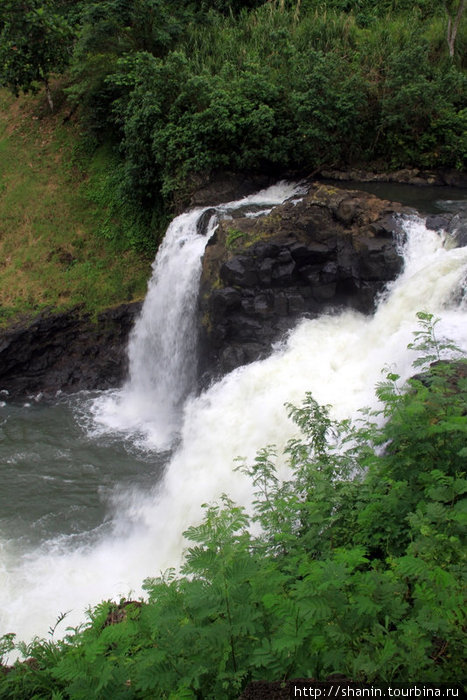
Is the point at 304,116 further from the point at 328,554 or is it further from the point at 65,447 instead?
the point at 328,554

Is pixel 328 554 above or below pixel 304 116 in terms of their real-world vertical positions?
below

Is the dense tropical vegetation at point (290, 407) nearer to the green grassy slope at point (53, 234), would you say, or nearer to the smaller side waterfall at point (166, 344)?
the green grassy slope at point (53, 234)

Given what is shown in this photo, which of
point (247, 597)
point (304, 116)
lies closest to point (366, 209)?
point (304, 116)

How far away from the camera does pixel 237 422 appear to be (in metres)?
9.64

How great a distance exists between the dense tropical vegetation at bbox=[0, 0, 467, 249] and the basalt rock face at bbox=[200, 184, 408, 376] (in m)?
4.05

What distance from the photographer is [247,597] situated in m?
3.07

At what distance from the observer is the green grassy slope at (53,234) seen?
611 inches

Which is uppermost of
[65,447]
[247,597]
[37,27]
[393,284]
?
[37,27]

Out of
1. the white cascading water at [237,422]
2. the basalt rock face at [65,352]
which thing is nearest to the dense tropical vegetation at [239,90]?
the basalt rock face at [65,352]

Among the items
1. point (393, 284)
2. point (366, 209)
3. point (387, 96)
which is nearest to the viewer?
point (393, 284)

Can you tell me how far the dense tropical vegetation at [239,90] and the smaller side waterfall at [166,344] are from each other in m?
1.91

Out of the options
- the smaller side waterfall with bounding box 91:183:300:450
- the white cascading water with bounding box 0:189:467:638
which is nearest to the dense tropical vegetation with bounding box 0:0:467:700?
the white cascading water with bounding box 0:189:467:638

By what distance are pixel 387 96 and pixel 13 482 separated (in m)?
14.7

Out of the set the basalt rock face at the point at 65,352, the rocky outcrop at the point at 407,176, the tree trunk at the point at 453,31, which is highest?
→ the tree trunk at the point at 453,31
